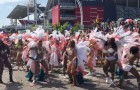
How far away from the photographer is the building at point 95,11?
2077 inches

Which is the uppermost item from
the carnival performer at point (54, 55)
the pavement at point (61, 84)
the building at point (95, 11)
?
the building at point (95, 11)

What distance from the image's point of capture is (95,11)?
52969 mm

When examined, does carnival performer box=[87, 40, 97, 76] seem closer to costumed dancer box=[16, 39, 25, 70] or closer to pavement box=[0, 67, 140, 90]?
pavement box=[0, 67, 140, 90]

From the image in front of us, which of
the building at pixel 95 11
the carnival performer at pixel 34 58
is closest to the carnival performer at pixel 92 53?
the carnival performer at pixel 34 58

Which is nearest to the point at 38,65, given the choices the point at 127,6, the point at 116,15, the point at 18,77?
the point at 18,77

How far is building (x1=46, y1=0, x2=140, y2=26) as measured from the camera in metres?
52.8

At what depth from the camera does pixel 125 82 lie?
458 inches

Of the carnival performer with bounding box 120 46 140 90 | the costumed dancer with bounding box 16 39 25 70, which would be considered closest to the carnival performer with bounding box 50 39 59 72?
the costumed dancer with bounding box 16 39 25 70

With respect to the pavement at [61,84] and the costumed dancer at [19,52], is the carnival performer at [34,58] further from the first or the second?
the costumed dancer at [19,52]

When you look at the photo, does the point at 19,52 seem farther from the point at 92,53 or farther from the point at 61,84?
the point at 61,84

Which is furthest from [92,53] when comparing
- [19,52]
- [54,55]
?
[19,52]

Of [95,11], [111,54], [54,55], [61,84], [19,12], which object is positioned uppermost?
[19,12]

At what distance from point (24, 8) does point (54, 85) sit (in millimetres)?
70842

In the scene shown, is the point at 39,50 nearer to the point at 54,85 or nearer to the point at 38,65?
the point at 38,65
